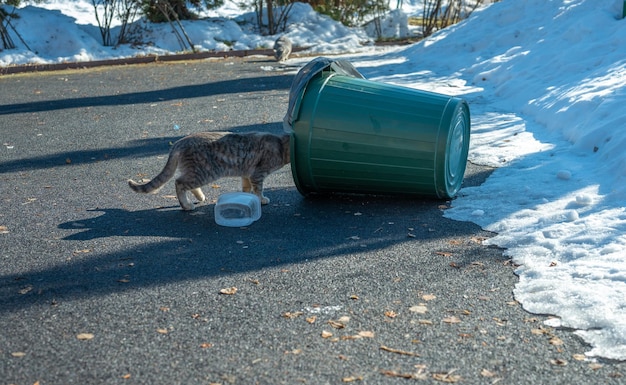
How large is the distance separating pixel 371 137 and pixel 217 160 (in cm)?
137

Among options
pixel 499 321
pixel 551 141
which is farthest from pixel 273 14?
pixel 499 321

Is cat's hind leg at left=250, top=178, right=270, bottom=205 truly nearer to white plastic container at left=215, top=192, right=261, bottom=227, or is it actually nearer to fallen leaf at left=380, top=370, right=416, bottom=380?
white plastic container at left=215, top=192, right=261, bottom=227

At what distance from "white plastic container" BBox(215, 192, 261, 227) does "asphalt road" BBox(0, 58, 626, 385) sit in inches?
4.5

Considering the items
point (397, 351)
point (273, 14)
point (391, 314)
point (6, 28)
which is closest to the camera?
point (397, 351)

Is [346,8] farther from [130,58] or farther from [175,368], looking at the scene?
A: [175,368]

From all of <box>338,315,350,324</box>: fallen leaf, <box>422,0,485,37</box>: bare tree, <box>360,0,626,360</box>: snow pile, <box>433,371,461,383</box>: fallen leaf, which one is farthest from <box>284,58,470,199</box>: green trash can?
<box>422,0,485,37</box>: bare tree

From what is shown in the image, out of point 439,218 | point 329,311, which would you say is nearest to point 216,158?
point 439,218

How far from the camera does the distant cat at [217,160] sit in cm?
673

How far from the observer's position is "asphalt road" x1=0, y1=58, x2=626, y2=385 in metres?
3.95

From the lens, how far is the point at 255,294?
4930mm

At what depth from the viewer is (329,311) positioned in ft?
15.3

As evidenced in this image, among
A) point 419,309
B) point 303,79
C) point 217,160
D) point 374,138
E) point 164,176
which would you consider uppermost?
point 303,79

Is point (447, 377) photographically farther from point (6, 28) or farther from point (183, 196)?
point (6, 28)

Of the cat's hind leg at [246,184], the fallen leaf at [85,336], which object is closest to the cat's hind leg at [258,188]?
the cat's hind leg at [246,184]
